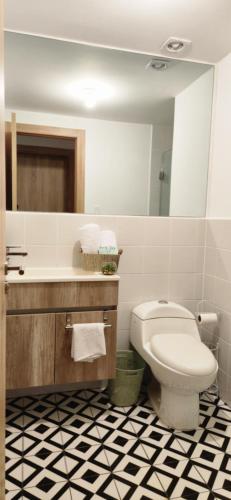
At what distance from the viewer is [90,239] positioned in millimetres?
1945

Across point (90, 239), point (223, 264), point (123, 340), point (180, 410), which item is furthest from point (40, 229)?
point (180, 410)

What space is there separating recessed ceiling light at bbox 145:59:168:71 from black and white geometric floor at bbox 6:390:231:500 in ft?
6.92

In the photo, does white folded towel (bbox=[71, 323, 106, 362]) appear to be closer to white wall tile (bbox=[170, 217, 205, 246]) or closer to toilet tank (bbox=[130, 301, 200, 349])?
toilet tank (bbox=[130, 301, 200, 349])

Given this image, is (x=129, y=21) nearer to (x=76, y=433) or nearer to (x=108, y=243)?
(x=108, y=243)

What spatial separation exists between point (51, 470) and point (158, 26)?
224cm

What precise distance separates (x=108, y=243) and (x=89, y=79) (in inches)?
40.5

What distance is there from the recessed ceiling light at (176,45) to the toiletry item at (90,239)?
115 centimetres

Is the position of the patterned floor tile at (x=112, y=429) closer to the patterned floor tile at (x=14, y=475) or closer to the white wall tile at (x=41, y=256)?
the patterned floor tile at (x=14, y=475)

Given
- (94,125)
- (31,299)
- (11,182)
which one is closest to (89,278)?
(31,299)

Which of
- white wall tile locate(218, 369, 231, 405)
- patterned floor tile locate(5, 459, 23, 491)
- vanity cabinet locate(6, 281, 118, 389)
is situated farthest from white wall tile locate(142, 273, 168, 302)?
patterned floor tile locate(5, 459, 23, 491)

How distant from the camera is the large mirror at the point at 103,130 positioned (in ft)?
6.45

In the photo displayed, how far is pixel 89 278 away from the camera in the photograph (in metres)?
1.77

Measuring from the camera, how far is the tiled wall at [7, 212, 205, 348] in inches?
78.4

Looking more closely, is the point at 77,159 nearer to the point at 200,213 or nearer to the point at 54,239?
the point at 54,239
